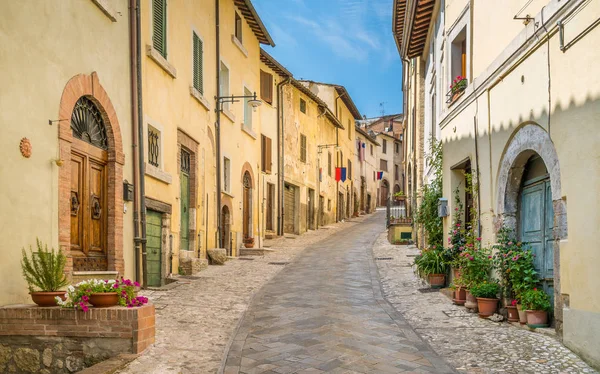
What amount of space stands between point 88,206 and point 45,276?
257cm

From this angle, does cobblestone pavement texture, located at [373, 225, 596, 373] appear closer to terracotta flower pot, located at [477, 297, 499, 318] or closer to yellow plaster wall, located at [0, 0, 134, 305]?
terracotta flower pot, located at [477, 297, 499, 318]

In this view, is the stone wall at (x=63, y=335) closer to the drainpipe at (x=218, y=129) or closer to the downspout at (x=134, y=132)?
the downspout at (x=134, y=132)

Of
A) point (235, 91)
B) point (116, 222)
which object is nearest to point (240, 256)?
point (235, 91)

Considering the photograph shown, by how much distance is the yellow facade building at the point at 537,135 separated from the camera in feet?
19.3

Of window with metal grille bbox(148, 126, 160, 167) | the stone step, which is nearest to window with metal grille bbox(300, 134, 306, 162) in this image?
the stone step

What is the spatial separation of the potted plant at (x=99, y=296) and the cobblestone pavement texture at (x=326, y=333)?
125cm

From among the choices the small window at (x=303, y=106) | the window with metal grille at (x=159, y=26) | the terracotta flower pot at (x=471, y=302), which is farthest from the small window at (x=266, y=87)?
the terracotta flower pot at (x=471, y=302)

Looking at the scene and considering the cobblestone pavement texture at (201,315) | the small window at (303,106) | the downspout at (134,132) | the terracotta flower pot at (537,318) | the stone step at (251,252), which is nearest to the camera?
the cobblestone pavement texture at (201,315)

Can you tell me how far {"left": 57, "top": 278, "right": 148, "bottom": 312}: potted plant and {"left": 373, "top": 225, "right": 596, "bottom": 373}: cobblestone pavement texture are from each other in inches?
134

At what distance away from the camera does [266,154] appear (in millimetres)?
22109

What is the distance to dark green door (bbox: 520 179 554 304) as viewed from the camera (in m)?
7.50

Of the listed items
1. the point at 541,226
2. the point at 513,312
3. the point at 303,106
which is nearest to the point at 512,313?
the point at 513,312

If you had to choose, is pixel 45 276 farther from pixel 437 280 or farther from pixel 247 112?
pixel 247 112

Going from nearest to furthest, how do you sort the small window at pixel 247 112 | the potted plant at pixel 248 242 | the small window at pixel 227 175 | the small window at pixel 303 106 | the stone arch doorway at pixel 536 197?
the stone arch doorway at pixel 536 197 → the small window at pixel 227 175 → the potted plant at pixel 248 242 → the small window at pixel 247 112 → the small window at pixel 303 106
